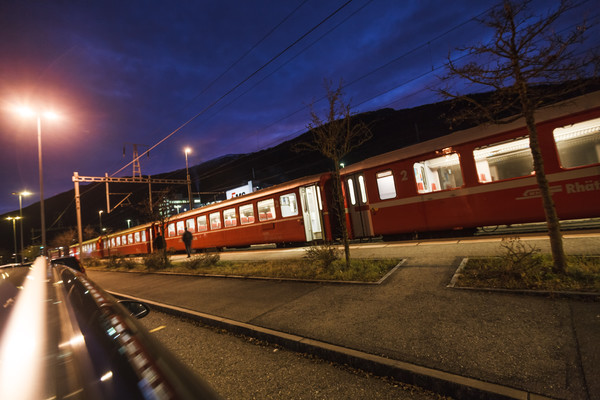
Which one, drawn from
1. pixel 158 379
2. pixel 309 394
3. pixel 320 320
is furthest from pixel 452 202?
pixel 158 379

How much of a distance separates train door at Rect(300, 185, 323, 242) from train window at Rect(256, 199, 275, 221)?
182cm

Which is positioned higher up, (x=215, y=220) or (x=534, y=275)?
(x=215, y=220)

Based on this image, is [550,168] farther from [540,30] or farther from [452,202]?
[540,30]

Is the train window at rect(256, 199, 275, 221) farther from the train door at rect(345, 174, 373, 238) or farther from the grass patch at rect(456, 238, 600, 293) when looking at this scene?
the grass patch at rect(456, 238, 600, 293)

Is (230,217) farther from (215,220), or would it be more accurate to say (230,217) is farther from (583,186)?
(583,186)

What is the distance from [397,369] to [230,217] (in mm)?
13920

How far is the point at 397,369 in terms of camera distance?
2553 millimetres

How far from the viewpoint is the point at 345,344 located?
311 cm

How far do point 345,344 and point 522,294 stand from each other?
8.68 ft

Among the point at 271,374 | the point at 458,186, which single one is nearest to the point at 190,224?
the point at 458,186

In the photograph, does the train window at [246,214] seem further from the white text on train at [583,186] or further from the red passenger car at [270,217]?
the white text on train at [583,186]

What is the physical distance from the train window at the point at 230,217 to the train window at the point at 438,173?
392 inches

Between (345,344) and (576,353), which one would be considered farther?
(345,344)

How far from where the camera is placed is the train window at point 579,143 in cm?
622
